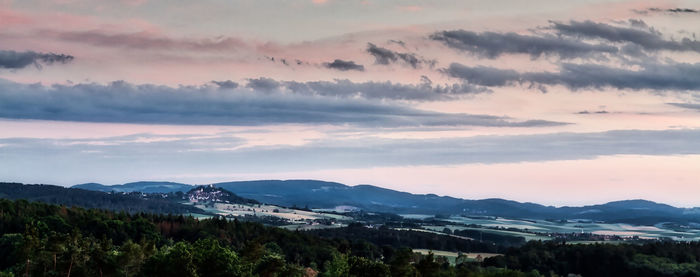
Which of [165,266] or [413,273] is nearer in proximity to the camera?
[165,266]

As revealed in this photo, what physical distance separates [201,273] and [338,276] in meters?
28.7

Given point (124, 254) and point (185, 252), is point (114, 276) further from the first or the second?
point (185, 252)

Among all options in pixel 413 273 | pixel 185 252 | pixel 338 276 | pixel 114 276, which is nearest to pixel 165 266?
pixel 185 252

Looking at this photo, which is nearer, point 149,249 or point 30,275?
point 30,275

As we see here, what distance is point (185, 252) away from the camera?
120 metres

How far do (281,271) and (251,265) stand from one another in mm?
5353

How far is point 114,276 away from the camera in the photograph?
13075cm

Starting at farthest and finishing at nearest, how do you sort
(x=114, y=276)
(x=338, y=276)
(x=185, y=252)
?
(x=338, y=276), (x=114, y=276), (x=185, y=252)

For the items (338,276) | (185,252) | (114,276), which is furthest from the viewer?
(338,276)

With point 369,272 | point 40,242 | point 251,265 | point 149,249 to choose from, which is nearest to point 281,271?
point 251,265

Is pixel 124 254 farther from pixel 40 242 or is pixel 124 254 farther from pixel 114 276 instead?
pixel 40 242

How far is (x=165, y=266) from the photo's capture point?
398 feet

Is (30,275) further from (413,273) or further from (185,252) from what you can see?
(413,273)

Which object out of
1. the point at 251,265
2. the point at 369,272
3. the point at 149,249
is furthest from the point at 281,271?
the point at 149,249
